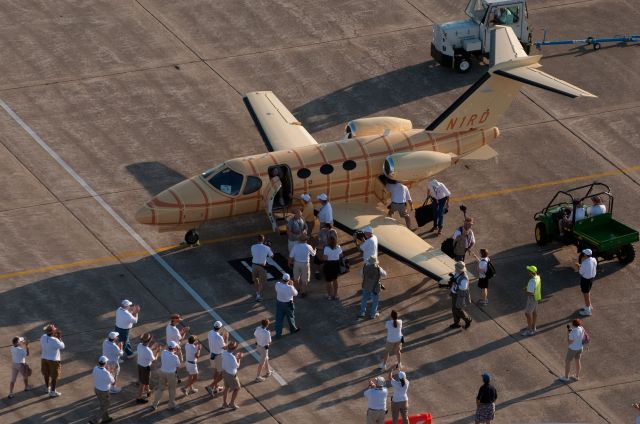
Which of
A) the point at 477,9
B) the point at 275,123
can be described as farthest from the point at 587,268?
the point at 477,9

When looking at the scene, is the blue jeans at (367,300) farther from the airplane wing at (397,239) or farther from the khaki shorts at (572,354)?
the khaki shorts at (572,354)

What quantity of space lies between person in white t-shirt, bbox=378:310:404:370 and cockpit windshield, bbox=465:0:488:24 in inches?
669

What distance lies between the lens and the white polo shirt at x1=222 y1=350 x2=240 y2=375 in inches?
1297

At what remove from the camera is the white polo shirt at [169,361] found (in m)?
32.7

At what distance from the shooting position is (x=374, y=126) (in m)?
41.5

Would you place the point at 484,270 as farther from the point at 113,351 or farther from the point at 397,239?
the point at 113,351

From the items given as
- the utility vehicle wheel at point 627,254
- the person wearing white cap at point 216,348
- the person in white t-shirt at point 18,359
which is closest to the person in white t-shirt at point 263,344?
the person wearing white cap at point 216,348

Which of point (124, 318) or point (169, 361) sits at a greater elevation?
point (169, 361)

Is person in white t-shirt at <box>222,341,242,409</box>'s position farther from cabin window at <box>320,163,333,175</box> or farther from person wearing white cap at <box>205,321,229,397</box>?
cabin window at <box>320,163,333,175</box>

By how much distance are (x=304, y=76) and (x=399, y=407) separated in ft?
61.5

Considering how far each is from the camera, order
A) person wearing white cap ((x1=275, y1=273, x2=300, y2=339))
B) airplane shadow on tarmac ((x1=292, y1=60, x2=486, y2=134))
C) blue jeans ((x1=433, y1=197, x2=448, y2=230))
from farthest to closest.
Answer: airplane shadow on tarmac ((x1=292, y1=60, x2=486, y2=134)) < blue jeans ((x1=433, y1=197, x2=448, y2=230)) < person wearing white cap ((x1=275, y1=273, x2=300, y2=339))

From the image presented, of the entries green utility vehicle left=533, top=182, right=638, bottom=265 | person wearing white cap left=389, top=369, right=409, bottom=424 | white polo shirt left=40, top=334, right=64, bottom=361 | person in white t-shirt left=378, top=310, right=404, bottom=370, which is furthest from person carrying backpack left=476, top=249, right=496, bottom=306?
white polo shirt left=40, top=334, right=64, bottom=361

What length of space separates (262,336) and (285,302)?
1825 millimetres

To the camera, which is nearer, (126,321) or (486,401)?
(486,401)
